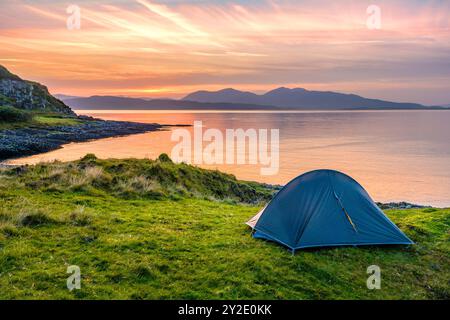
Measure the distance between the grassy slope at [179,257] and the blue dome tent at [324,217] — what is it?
1.19 ft

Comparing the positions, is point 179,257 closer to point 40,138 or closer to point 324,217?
point 324,217

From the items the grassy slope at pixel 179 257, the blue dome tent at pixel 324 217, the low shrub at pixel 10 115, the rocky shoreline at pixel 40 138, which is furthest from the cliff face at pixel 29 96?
the blue dome tent at pixel 324 217

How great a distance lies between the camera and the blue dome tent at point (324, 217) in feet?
34.6

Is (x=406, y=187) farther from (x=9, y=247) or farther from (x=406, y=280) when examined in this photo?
(x=9, y=247)

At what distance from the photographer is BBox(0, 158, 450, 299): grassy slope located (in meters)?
7.98

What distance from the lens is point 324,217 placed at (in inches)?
423

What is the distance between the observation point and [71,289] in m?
7.70

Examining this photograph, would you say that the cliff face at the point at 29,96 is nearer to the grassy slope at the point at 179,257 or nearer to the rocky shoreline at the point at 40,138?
the rocky shoreline at the point at 40,138

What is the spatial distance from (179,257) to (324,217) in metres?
4.41

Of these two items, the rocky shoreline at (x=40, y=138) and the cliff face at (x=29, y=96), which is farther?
the cliff face at (x=29, y=96)

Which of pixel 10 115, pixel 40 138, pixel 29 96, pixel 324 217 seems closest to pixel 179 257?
pixel 324 217

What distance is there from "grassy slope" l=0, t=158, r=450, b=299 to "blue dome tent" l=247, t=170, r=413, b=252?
1.19ft
